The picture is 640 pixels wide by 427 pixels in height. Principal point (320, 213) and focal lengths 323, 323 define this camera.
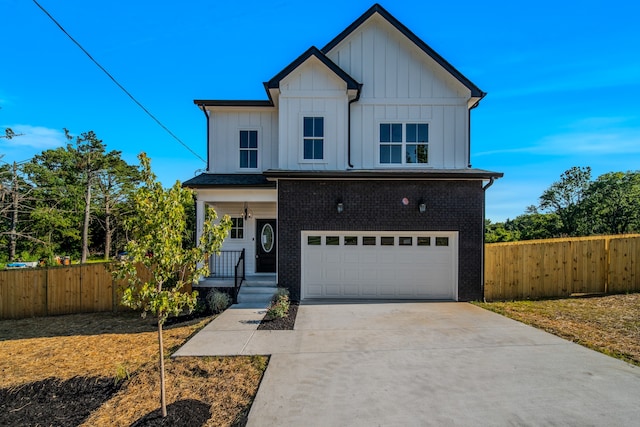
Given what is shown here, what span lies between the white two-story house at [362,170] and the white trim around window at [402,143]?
0.11 ft

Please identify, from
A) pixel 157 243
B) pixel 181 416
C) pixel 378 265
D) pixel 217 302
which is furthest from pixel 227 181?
pixel 181 416

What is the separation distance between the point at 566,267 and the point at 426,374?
910 centimetres

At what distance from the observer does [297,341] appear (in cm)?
650

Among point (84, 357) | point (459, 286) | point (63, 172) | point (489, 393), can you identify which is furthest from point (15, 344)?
point (63, 172)

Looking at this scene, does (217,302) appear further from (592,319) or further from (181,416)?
(592,319)

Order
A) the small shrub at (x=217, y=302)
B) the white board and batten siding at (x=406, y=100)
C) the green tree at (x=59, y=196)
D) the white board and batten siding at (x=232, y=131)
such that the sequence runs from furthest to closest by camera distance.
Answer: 1. the green tree at (x=59, y=196)
2. the white board and batten siding at (x=232, y=131)
3. the white board and batten siding at (x=406, y=100)
4. the small shrub at (x=217, y=302)

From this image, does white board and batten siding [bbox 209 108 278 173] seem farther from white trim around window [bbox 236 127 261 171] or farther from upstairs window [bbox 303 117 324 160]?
upstairs window [bbox 303 117 324 160]

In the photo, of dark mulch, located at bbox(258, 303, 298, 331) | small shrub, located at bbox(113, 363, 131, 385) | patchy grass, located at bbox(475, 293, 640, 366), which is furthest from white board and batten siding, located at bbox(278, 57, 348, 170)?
small shrub, located at bbox(113, 363, 131, 385)

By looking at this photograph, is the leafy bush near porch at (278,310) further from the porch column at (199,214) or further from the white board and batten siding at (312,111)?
the white board and batten siding at (312,111)

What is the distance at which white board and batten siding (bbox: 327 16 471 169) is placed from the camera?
1100cm

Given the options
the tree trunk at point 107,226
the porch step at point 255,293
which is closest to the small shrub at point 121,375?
the porch step at point 255,293

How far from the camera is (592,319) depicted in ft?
27.0

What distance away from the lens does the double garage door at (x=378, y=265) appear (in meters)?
10.3

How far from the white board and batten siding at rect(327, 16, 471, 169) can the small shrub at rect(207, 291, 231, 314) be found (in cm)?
605
